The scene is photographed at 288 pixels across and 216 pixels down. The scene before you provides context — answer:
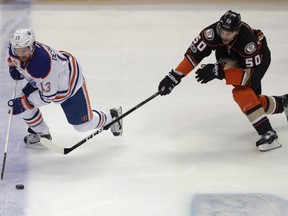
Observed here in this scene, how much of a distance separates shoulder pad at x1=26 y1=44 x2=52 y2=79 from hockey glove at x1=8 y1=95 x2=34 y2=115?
261mm

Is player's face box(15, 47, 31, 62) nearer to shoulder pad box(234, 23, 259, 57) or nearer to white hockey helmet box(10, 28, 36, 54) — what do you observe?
white hockey helmet box(10, 28, 36, 54)

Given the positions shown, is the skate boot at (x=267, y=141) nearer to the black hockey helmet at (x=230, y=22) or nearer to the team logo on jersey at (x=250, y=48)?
the team logo on jersey at (x=250, y=48)

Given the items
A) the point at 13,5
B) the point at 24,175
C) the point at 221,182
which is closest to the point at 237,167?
the point at 221,182

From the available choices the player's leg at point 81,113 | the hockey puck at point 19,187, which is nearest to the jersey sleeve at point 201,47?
the player's leg at point 81,113

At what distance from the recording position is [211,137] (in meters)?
4.55

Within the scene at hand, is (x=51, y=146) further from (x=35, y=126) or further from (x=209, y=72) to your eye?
(x=209, y=72)

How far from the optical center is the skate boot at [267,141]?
4273 millimetres

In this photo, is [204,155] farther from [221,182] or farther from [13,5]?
[13,5]

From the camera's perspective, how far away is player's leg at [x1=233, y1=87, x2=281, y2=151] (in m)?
4.23

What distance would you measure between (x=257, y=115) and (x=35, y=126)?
4.46 ft

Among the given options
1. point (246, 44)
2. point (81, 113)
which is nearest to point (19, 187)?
point (81, 113)

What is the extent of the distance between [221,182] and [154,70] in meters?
1.73

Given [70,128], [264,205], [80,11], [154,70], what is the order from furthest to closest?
[80,11]
[154,70]
[70,128]
[264,205]

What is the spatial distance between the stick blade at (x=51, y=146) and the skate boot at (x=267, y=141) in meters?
1.20
